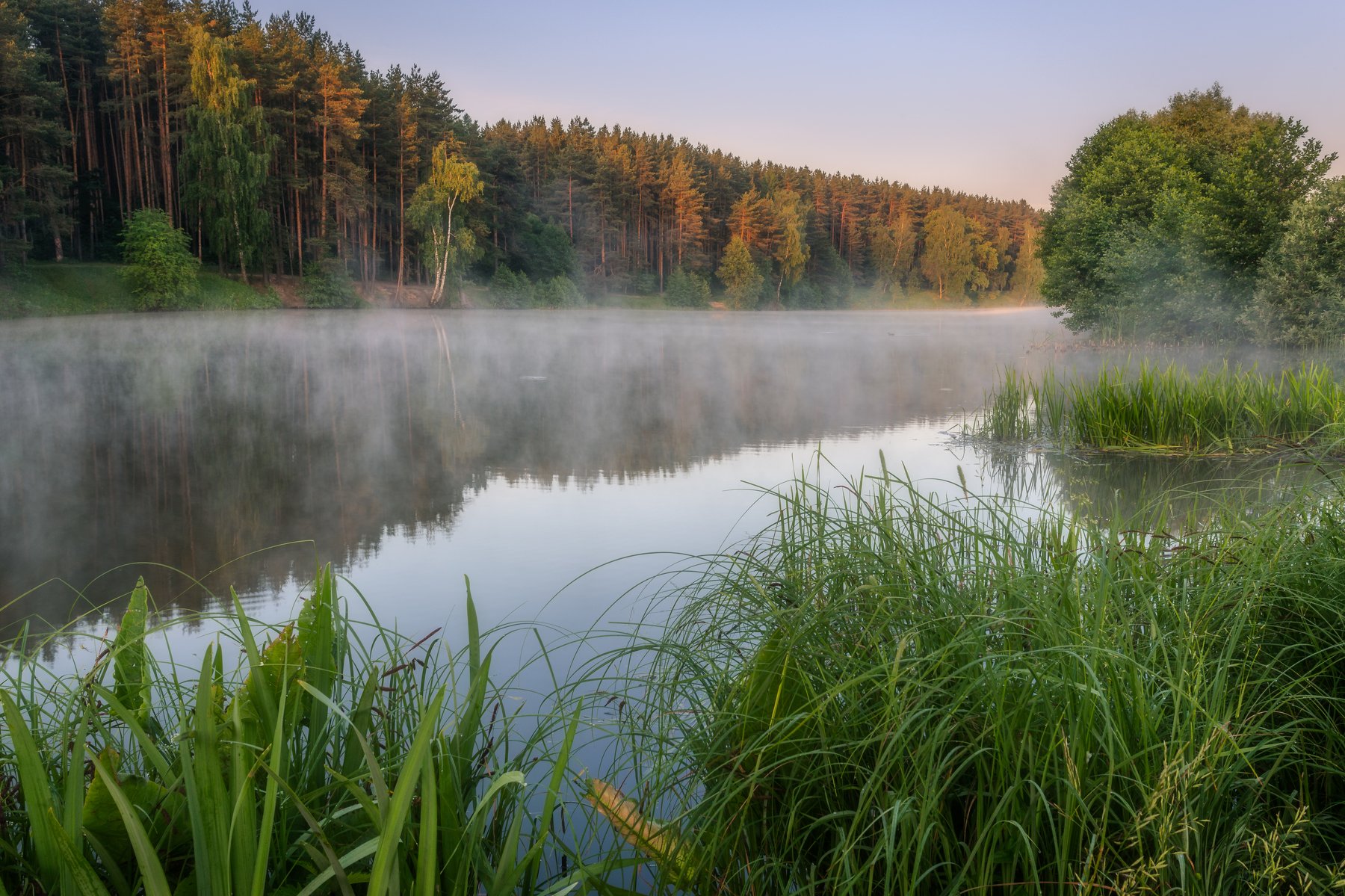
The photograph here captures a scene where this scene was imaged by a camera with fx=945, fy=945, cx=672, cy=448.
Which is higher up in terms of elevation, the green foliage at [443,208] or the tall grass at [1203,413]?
the green foliage at [443,208]

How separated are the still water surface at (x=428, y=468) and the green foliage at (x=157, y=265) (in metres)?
17.8

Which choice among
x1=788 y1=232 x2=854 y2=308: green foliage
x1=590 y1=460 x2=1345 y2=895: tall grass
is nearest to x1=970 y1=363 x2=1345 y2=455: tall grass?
x1=590 y1=460 x2=1345 y2=895: tall grass

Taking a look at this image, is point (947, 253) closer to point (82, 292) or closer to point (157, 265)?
point (157, 265)

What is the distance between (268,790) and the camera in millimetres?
1287

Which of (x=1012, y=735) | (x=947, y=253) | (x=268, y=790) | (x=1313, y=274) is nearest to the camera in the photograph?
(x=268, y=790)

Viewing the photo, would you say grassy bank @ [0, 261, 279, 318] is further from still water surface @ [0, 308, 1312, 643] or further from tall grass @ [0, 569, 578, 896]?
tall grass @ [0, 569, 578, 896]

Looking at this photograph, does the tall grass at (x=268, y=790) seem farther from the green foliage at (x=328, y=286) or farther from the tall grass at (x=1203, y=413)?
the green foliage at (x=328, y=286)

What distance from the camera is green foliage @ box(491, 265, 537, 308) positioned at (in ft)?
184

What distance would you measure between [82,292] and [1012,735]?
4081 centimetres

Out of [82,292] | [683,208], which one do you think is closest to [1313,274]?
[82,292]

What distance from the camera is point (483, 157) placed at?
193ft

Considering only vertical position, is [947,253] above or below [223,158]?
below

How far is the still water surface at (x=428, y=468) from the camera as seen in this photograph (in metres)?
4.70

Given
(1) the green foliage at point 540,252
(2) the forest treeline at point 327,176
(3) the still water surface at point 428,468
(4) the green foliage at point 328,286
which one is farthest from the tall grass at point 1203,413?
(1) the green foliage at point 540,252
